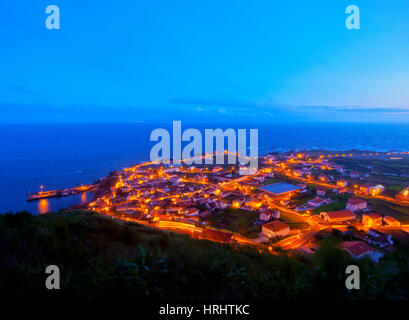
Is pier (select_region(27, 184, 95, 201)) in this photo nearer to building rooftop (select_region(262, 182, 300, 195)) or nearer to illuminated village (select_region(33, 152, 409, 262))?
illuminated village (select_region(33, 152, 409, 262))

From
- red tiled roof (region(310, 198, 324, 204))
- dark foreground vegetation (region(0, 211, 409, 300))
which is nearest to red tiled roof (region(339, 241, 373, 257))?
red tiled roof (region(310, 198, 324, 204))

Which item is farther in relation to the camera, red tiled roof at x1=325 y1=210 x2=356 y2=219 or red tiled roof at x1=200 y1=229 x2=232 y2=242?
red tiled roof at x1=325 y1=210 x2=356 y2=219

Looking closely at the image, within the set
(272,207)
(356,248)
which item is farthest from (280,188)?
(356,248)

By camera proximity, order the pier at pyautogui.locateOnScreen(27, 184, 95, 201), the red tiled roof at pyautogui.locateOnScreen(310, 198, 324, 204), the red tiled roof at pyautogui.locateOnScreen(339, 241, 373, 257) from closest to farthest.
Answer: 1. the red tiled roof at pyautogui.locateOnScreen(339, 241, 373, 257)
2. the red tiled roof at pyautogui.locateOnScreen(310, 198, 324, 204)
3. the pier at pyautogui.locateOnScreen(27, 184, 95, 201)

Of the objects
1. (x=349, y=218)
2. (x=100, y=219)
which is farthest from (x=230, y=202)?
(x=100, y=219)

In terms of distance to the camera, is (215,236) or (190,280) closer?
(190,280)

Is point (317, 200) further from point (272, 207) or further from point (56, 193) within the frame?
point (56, 193)

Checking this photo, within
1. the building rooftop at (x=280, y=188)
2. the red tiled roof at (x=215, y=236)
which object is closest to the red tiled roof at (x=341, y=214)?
the building rooftop at (x=280, y=188)

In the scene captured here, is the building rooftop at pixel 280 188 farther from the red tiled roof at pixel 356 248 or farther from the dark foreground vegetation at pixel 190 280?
the dark foreground vegetation at pixel 190 280
